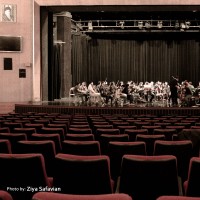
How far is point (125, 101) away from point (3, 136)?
46.6 feet

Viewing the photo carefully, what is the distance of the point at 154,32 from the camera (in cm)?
2595

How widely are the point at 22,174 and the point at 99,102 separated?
14876mm

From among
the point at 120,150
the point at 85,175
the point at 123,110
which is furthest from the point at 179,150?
the point at 123,110

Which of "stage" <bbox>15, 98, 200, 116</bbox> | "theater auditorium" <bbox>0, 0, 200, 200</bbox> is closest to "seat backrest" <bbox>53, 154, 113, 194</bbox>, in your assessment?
"theater auditorium" <bbox>0, 0, 200, 200</bbox>

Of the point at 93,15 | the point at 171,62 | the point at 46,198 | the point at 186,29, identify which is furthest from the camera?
the point at 171,62

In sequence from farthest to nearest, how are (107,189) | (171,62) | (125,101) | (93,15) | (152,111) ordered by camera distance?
1. (171,62)
2. (93,15)
3. (125,101)
4. (152,111)
5. (107,189)

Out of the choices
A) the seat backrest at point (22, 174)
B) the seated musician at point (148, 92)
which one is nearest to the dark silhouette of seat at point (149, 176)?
the seat backrest at point (22, 174)

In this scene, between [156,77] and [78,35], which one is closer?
[78,35]

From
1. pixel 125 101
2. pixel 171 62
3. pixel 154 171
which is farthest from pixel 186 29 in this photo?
pixel 154 171

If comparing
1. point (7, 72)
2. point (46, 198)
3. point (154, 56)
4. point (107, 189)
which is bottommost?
point (107, 189)

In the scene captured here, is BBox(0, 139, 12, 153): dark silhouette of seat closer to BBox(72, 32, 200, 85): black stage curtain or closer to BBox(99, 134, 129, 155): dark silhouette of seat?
BBox(99, 134, 129, 155): dark silhouette of seat

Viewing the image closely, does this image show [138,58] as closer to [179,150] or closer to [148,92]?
[148,92]

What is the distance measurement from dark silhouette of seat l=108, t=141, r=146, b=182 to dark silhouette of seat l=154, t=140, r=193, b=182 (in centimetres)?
19

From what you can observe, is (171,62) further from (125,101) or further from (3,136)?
(3,136)
